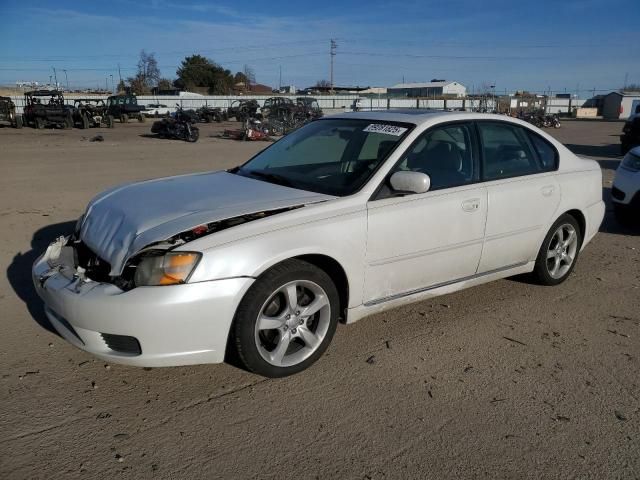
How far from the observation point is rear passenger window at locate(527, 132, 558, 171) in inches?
179

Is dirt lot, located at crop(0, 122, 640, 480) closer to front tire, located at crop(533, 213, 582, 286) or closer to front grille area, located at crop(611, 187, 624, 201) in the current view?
front tire, located at crop(533, 213, 582, 286)

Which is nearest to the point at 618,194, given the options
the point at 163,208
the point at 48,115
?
the point at 163,208

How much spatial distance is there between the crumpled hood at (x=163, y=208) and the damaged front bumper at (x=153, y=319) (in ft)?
0.75

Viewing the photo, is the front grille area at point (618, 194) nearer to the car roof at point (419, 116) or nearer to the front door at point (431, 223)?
the car roof at point (419, 116)

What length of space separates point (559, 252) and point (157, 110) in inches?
1847

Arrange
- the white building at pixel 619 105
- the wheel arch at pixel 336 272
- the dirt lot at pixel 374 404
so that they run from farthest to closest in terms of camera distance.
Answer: the white building at pixel 619 105, the wheel arch at pixel 336 272, the dirt lot at pixel 374 404

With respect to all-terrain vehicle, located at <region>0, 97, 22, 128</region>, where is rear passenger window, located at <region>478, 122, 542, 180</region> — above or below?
below

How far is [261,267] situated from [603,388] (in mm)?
2116

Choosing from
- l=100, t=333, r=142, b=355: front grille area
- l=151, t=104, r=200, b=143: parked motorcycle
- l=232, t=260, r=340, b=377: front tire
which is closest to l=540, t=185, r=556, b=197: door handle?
l=232, t=260, r=340, b=377: front tire

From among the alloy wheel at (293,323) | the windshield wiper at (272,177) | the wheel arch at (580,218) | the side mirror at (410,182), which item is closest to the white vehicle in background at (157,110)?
the windshield wiper at (272,177)

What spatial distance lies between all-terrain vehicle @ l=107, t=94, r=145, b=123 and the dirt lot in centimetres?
3656

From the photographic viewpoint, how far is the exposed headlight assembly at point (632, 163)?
683 cm

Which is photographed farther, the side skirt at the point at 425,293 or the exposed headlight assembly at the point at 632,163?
the exposed headlight assembly at the point at 632,163

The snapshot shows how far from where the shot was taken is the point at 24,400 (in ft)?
9.51
